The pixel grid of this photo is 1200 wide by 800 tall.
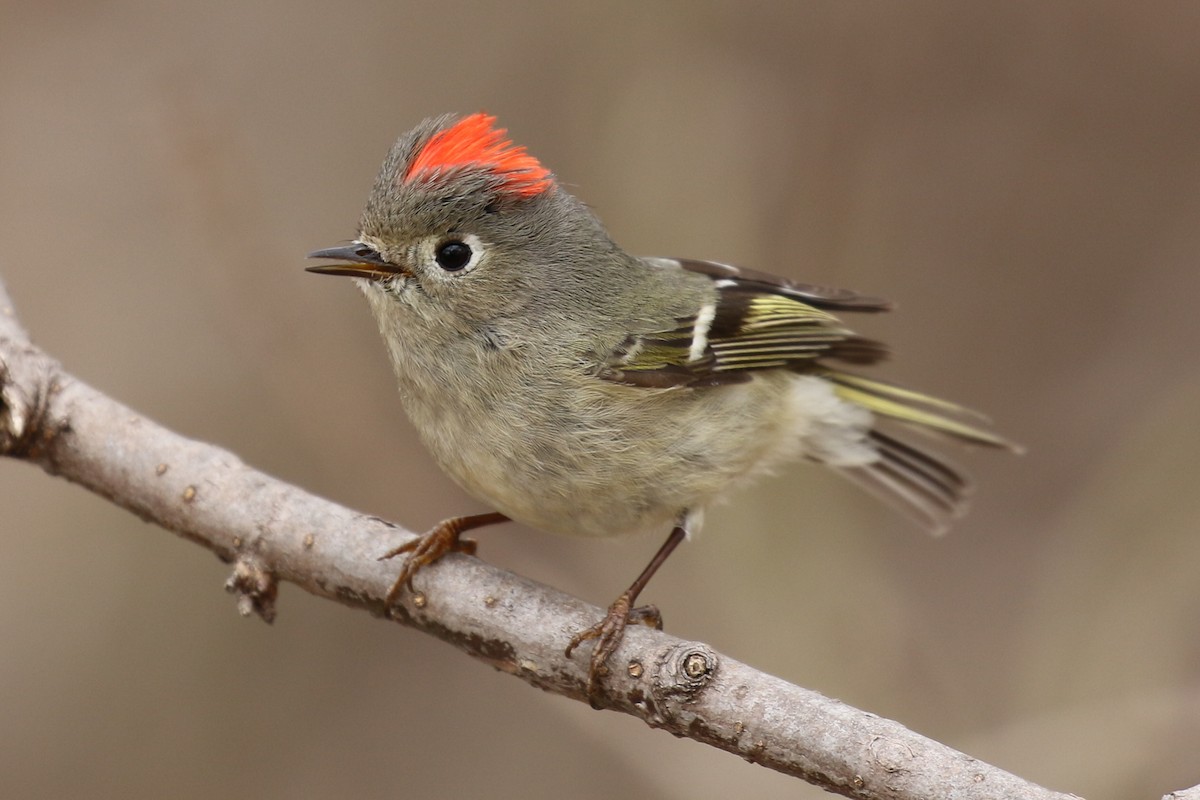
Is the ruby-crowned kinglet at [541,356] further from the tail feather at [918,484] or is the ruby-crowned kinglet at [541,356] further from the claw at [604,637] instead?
the tail feather at [918,484]

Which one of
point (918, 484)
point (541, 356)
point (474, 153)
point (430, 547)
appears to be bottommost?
point (430, 547)

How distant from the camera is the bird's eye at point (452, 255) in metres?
2.77

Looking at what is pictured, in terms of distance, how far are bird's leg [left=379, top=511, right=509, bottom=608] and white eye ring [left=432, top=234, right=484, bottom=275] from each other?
1.93ft

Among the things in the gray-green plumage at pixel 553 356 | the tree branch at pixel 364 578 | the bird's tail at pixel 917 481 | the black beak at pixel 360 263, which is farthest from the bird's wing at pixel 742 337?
the tree branch at pixel 364 578

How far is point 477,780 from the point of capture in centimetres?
466

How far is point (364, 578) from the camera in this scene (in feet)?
8.38

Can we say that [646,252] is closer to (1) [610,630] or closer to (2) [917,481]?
(2) [917,481]

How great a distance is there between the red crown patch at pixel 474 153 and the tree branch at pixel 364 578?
0.81 m

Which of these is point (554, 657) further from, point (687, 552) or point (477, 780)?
point (477, 780)

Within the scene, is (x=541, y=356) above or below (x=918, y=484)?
below

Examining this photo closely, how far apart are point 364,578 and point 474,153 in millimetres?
1006

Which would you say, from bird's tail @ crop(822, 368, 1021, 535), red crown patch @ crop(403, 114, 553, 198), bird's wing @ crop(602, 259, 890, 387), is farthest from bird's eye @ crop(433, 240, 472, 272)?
bird's tail @ crop(822, 368, 1021, 535)

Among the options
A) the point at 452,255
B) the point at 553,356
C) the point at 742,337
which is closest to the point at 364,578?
the point at 553,356

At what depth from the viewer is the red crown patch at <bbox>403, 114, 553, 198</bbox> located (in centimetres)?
273
